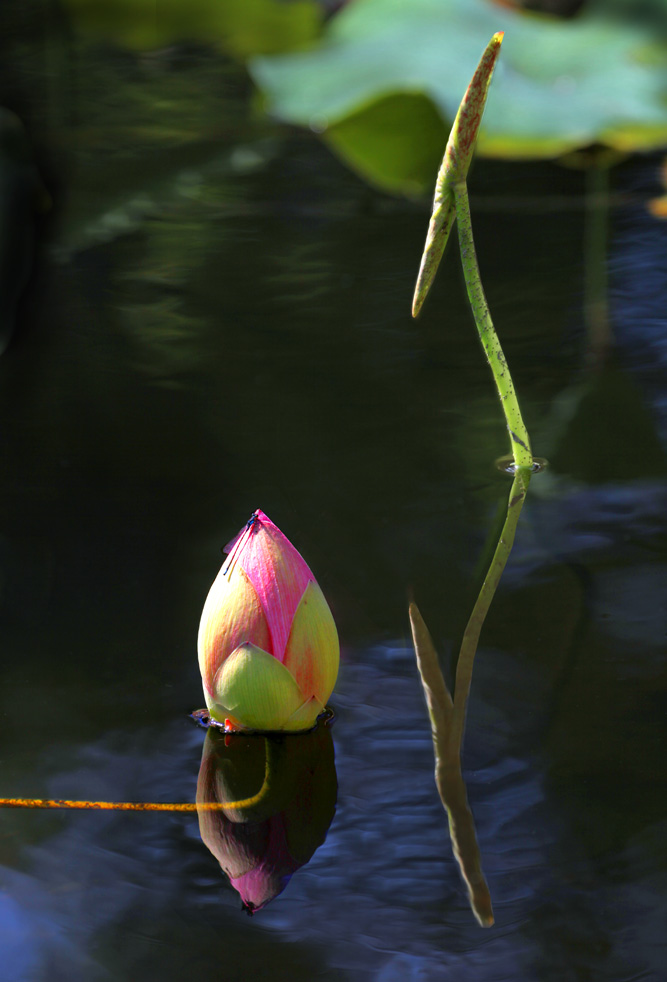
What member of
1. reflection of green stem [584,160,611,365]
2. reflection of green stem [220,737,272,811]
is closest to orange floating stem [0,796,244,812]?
reflection of green stem [220,737,272,811]

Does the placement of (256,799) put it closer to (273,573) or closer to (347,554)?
(273,573)

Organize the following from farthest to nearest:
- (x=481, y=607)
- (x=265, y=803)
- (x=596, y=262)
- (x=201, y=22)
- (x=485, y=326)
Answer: (x=201, y=22) → (x=596, y=262) → (x=485, y=326) → (x=481, y=607) → (x=265, y=803)

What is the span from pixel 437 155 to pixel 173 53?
3.48ft

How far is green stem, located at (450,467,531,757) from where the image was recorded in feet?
1.99

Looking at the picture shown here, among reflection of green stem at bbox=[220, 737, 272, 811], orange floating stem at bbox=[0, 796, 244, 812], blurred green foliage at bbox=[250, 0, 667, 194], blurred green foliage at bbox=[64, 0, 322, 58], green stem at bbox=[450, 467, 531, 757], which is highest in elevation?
blurred green foliage at bbox=[64, 0, 322, 58]

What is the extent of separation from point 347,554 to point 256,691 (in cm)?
23

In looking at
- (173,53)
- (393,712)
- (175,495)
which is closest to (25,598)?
(175,495)

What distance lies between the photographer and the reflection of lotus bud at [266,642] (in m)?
0.58

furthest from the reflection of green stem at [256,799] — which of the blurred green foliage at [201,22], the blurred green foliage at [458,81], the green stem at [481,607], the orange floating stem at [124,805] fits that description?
the blurred green foliage at [201,22]

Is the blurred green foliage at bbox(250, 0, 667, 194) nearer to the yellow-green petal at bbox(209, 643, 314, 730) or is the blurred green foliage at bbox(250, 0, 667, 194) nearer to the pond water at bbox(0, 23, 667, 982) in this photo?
the pond water at bbox(0, 23, 667, 982)

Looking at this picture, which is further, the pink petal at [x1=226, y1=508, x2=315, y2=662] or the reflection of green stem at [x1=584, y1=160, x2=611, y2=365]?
the reflection of green stem at [x1=584, y1=160, x2=611, y2=365]

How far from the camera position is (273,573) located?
1.92 ft

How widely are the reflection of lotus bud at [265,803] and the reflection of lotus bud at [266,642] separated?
2 cm

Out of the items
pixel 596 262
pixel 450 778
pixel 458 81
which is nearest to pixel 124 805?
pixel 450 778
